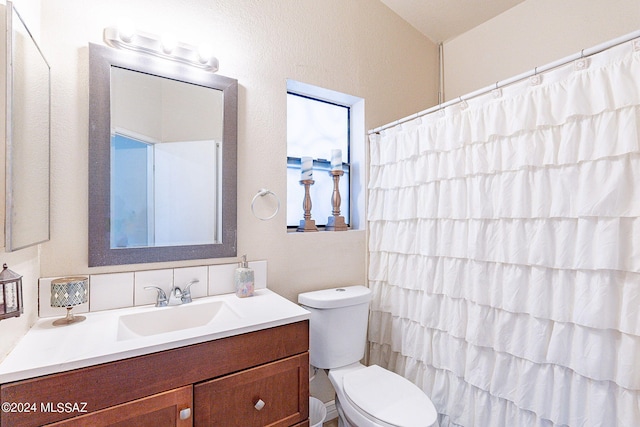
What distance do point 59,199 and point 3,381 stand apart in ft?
2.38

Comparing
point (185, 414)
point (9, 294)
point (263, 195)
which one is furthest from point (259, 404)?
point (263, 195)

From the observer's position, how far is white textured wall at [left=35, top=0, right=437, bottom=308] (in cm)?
129

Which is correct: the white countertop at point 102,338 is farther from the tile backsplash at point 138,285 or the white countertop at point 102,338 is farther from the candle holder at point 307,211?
the candle holder at point 307,211

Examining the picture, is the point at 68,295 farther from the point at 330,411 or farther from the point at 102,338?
the point at 330,411

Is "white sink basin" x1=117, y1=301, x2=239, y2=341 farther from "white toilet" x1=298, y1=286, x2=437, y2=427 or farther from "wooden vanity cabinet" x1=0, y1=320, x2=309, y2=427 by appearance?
"white toilet" x1=298, y1=286, x2=437, y2=427

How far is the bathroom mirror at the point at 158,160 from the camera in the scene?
1332 mm

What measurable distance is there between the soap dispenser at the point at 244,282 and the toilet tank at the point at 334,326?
0.35m

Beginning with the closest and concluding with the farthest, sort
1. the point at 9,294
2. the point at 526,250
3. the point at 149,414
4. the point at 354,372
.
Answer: the point at 9,294, the point at 149,414, the point at 526,250, the point at 354,372

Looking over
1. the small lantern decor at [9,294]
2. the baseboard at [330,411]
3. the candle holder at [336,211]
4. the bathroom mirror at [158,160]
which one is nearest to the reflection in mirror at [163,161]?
the bathroom mirror at [158,160]

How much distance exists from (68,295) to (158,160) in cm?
66

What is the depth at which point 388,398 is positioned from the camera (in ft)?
4.71

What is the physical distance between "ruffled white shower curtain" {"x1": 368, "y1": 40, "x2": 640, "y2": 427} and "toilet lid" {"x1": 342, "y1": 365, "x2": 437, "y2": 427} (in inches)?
12.1

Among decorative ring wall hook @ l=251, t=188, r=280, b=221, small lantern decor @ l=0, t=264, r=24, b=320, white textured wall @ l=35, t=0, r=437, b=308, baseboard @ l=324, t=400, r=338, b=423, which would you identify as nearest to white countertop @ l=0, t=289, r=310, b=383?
small lantern decor @ l=0, t=264, r=24, b=320

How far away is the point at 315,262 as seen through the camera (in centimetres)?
195
